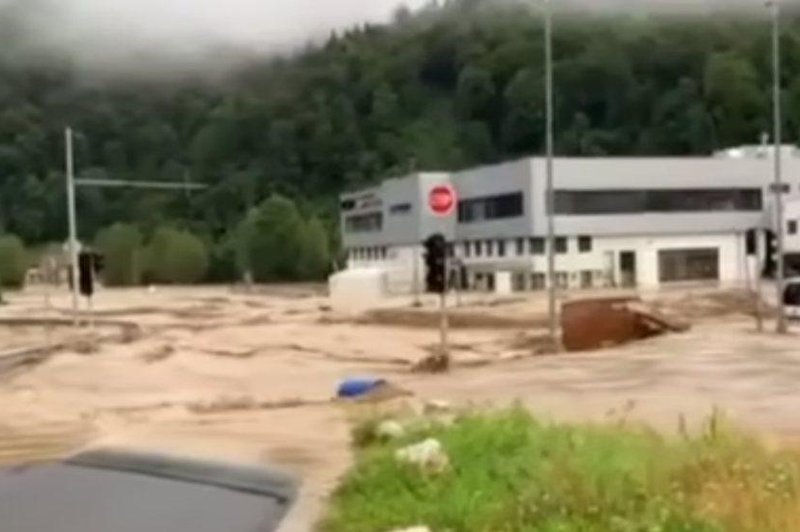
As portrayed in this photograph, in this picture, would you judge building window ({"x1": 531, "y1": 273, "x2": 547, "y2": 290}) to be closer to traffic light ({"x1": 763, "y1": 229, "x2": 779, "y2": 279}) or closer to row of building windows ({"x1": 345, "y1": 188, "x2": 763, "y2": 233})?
row of building windows ({"x1": 345, "y1": 188, "x2": 763, "y2": 233})

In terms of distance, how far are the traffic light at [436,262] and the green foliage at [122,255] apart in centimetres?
11586

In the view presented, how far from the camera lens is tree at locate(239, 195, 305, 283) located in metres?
137

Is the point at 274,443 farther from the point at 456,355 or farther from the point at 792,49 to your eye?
the point at 792,49

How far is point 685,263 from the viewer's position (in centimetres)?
10094

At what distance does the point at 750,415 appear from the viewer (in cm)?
2069

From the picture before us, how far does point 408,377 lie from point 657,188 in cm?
6980

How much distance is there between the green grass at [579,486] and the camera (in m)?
10.1

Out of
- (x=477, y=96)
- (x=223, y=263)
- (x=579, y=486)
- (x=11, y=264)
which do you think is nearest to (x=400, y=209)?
(x=223, y=263)

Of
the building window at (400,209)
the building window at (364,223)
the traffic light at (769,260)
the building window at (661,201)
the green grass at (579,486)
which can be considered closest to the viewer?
the green grass at (579,486)

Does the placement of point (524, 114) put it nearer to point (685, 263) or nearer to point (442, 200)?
point (685, 263)


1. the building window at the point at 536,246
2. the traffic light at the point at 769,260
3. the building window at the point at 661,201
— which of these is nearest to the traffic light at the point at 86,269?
the traffic light at the point at 769,260

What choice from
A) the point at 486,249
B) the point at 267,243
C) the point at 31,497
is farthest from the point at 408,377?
the point at 267,243

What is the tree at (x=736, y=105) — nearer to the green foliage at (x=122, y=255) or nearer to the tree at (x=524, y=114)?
the tree at (x=524, y=114)

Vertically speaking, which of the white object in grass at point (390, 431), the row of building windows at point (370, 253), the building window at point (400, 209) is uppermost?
the building window at point (400, 209)
